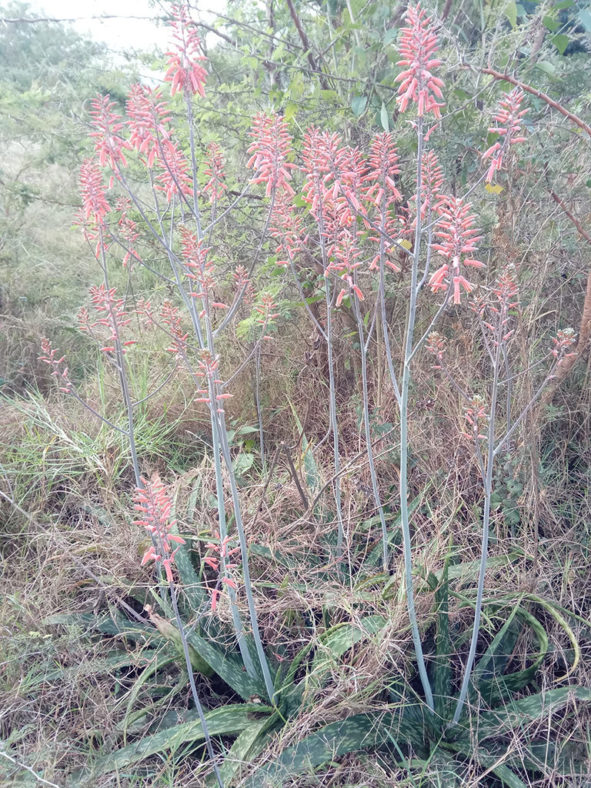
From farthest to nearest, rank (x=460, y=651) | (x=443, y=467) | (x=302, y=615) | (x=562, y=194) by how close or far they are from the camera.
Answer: (x=562, y=194) → (x=443, y=467) → (x=302, y=615) → (x=460, y=651)

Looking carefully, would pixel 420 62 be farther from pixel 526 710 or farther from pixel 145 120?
pixel 526 710

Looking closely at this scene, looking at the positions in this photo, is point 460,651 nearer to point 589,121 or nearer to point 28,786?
point 28,786

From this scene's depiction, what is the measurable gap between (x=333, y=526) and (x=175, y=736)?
40.7 inches

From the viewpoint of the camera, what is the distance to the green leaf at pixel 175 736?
1.76m

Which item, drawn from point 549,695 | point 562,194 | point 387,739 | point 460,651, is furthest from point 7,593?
point 562,194

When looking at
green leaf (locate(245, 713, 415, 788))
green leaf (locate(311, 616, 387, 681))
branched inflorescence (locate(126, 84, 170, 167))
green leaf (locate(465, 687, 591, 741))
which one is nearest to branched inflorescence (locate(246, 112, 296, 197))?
branched inflorescence (locate(126, 84, 170, 167))

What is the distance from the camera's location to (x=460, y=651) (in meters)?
2.10

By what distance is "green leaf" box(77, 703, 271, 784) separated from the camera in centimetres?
176

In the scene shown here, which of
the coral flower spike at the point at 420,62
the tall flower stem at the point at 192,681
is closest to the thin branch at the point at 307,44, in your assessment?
the coral flower spike at the point at 420,62

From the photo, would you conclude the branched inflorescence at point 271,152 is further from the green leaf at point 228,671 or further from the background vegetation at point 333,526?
the green leaf at point 228,671

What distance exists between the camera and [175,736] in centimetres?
180

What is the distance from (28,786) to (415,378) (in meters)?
2.35

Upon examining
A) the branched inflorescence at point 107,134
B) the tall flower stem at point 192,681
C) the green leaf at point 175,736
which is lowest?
the green leaf at point 175,736

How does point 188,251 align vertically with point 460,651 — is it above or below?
above
